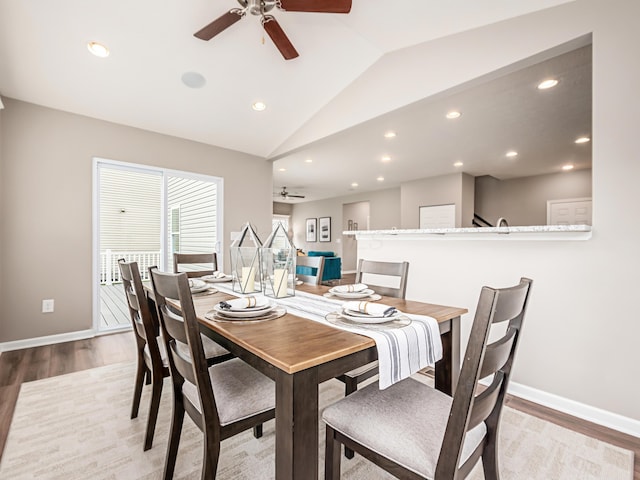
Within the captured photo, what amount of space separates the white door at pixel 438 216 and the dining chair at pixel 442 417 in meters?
5.94

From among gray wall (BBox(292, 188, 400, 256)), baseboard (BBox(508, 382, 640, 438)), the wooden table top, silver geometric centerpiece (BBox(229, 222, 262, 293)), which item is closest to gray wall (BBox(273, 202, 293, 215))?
gray wall (BBox(292, 188, 400, 256))

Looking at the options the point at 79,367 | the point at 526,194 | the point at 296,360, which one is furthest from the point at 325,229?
the point at 296,360

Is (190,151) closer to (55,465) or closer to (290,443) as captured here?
(55,465)

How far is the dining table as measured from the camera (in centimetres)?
83

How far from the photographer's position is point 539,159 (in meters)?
5.57

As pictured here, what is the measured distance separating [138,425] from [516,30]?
3.61m

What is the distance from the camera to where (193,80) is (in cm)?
313

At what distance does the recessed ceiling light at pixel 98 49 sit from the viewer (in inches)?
102

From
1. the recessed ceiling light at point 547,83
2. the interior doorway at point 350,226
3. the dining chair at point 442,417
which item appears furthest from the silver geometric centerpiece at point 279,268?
the interior doorway at point 350,226

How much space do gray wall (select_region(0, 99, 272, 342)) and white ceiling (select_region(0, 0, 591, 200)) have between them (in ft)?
0.70

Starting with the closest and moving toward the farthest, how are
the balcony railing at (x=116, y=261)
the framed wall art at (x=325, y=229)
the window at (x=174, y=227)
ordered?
the window at (x=174, y=227) < the balcony railing at (x=116, y=261) < the framed wall art at (x=325, y=229)

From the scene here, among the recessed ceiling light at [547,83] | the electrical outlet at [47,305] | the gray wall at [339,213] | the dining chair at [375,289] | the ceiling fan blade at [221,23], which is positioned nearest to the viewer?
the dining chair at [375,289]

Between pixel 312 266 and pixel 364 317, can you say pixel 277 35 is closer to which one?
pixel 312 266

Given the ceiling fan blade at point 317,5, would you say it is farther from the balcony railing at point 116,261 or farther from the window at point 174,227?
the balcony railing at point 116,261
